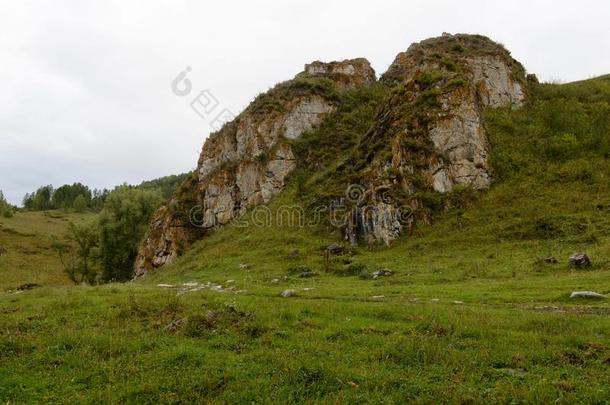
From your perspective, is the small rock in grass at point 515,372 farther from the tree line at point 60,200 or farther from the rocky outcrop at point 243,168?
the tree line at point 60,200

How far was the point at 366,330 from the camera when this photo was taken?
13047 millimetres

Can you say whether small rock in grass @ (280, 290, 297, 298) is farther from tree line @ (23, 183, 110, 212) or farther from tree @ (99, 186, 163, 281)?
tree line @ (23, 183, 110, 212)

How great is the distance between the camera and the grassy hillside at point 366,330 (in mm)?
9359

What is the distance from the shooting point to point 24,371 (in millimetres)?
10703

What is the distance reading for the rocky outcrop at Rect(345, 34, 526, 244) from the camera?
113 ft

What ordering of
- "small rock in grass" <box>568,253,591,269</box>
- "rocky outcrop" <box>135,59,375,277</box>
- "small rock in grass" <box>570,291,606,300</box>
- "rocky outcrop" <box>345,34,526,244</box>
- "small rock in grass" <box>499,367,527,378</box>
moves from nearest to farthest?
"small rock in grass" <box>499,367,527,378</box> → "small rock in grass" <box>570,291,606,300</box> → "small rock in grass" <box>568,253,591,269</box> → "rocky outcrop" <box>345,34,526,244</box> → "rocky outcrop" <box>135,59,375,277</box>

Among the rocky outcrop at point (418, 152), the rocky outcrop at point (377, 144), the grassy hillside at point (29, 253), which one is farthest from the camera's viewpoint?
the grassy hillside at point (29, 253)

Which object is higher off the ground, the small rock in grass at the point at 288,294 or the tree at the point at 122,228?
the tree at the point at 122,228

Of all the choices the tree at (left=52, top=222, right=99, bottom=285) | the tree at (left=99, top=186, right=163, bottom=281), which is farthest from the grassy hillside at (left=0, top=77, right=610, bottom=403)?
the tree at (left=99, top=186, right=163, bottom=281)

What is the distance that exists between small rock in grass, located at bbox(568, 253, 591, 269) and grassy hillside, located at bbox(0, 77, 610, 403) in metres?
0.38

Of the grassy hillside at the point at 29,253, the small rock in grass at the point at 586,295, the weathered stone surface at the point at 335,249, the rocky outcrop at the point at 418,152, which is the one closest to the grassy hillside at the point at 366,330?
the small rock in grass at the point at 586,295

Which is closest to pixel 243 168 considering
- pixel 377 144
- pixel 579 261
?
pixel 377 144

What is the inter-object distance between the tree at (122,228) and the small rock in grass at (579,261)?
49958 mm

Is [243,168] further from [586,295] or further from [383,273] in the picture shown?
[586,295]
